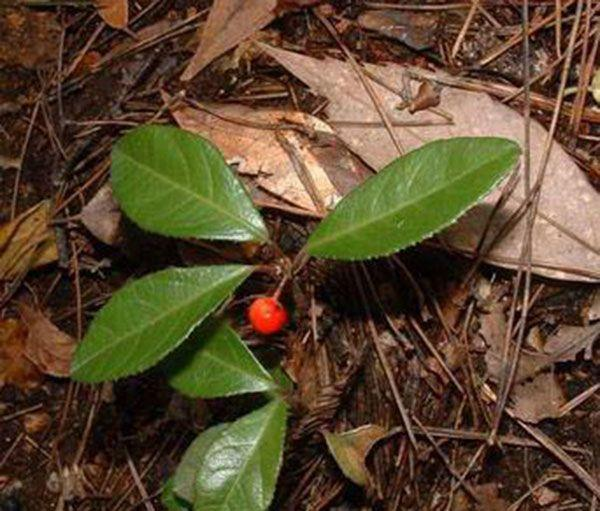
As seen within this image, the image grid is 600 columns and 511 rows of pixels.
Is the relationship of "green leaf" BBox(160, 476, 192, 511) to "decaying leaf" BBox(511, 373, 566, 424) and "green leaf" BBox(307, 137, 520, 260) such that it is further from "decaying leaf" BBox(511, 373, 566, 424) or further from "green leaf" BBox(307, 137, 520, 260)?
"decaying leaf" BBox(511, 373, 566, 424)

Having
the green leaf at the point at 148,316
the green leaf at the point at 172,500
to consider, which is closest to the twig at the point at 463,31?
the green leaf at the point at 148,316

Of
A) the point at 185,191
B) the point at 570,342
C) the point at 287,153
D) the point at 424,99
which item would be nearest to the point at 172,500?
the point at 185,191

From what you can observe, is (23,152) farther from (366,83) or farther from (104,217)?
(366,83)

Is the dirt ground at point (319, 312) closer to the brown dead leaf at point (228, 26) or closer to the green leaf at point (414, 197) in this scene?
the brown dead leaf at point (228, 26)

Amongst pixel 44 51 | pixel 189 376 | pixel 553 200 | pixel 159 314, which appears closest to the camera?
pixel 159 314

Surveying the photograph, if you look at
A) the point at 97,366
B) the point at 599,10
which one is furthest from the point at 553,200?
the point at 97,366

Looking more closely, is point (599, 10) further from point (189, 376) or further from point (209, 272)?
point (189, 376)
